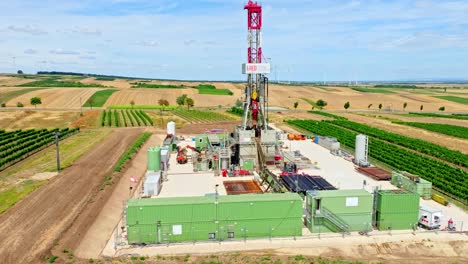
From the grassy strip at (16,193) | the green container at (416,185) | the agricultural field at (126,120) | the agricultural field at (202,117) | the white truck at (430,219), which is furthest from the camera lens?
the agricultural field at (202,117)

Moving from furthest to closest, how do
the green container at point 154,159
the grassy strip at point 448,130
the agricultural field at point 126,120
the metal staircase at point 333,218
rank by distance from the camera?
the agricultural field at point 126,120
the grassy strip at point 448,130
the green container at point 154,159
the metal staircase at point 333,218

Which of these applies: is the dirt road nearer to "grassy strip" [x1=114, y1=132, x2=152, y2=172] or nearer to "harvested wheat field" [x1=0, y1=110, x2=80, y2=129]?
"grassy strip" [x1=114, y1=132, x2=152, y2=172]

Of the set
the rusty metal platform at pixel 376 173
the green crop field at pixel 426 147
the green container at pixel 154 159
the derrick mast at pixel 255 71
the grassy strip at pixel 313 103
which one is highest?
the derrick mast at pixel 255 71

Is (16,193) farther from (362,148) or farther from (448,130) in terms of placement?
(448,130)

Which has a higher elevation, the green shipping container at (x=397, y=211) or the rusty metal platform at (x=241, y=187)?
the green shipping container at (x=397, y=211)

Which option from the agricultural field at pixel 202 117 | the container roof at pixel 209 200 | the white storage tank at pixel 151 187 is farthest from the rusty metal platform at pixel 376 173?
the agricultural field at pixel 202 117

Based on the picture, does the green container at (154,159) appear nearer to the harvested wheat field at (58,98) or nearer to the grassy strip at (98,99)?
the grassy strip at (98,99)
